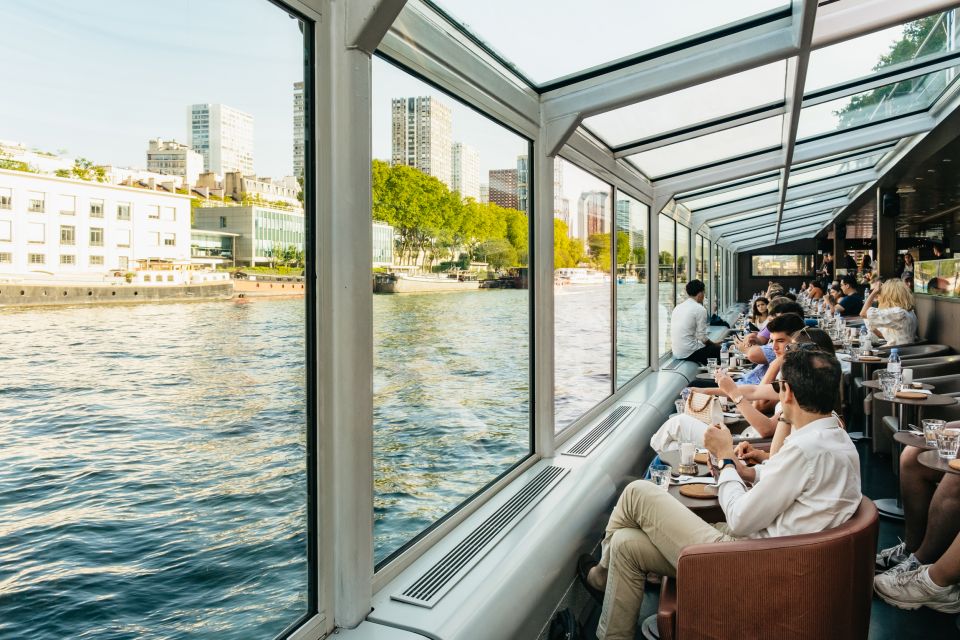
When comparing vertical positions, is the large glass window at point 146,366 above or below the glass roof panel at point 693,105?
below

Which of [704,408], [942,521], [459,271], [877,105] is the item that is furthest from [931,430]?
[877,105]

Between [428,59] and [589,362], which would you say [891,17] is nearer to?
[428,59]

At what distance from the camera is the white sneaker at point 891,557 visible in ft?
12.0

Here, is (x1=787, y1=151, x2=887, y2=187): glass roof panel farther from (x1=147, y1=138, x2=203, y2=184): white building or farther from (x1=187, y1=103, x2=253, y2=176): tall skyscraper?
(x1=147, y1=138, x2=203, y2=184): white building

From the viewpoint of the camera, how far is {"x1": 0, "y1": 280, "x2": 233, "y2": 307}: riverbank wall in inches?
57.9

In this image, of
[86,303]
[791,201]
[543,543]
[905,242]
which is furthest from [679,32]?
[905,242]

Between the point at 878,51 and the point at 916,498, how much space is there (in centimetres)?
324

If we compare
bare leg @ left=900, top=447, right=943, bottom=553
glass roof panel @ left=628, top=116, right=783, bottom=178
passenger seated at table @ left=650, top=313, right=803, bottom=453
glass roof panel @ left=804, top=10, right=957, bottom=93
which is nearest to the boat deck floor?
bare leg @ left=900, top=447, right=943, bottom=553

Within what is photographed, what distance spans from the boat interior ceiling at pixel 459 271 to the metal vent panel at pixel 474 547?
0.05 feet

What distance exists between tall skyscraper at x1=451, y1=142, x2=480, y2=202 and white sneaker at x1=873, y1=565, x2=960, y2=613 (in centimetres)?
274

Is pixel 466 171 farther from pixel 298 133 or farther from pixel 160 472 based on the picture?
pixel 160 472

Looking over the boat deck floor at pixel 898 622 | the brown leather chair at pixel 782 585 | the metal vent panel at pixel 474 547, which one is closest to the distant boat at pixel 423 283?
the metal vent panel at pixel 474 547

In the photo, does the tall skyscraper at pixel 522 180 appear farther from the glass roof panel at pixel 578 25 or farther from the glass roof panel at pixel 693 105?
the glass roof panel at pixel 693 105

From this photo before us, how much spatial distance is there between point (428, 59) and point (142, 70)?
122 cm
